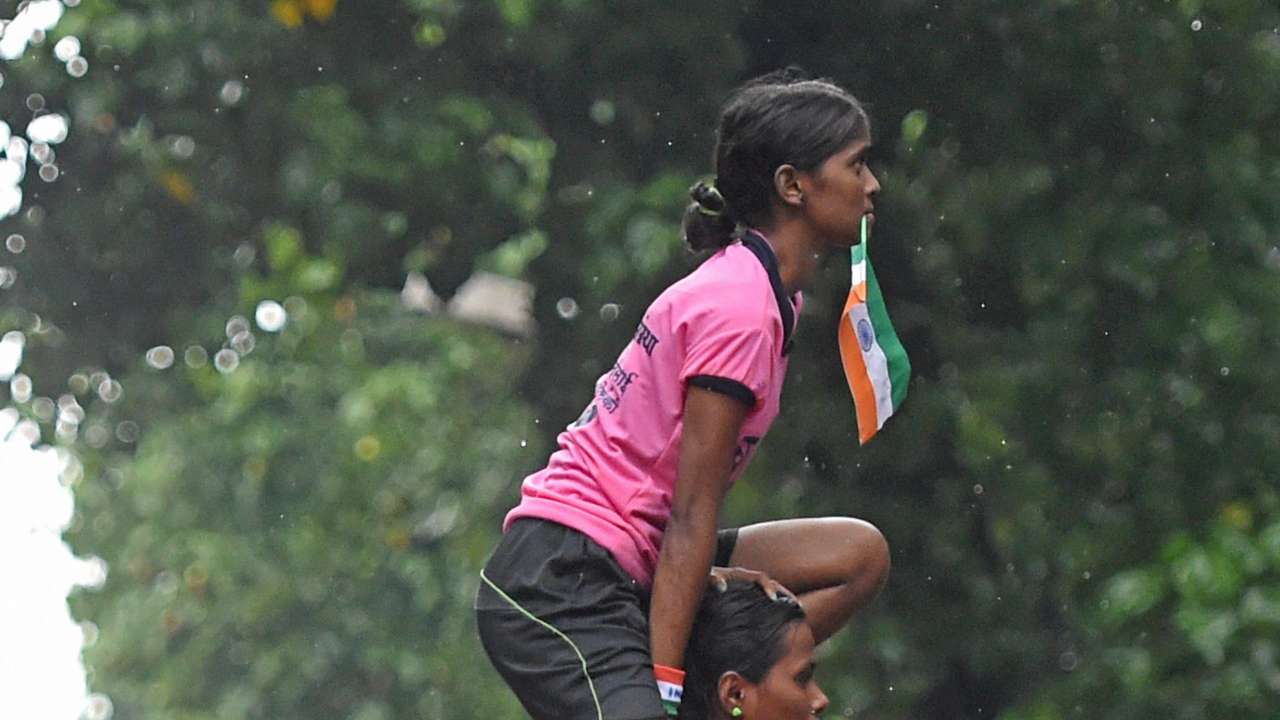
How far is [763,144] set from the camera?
11.6ft

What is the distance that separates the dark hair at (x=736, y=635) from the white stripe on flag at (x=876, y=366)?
1.09 feet

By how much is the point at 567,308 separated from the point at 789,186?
5.95m

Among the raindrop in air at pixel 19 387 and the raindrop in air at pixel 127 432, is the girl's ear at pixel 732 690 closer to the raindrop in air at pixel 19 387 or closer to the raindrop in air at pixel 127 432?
the raindrop in air at pixel 19 387

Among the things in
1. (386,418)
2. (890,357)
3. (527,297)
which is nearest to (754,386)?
(890,357)

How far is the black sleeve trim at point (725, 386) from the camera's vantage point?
10.8ft

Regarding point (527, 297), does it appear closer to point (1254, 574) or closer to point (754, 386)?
point (1254, 574)

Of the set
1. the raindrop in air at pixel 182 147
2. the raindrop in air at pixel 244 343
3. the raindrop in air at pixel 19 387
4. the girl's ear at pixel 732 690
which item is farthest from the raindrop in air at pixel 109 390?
the girl's ear at pixel 732 690

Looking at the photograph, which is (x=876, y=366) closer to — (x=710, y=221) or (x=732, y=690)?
(x=710, y=221)

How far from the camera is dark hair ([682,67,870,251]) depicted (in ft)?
11.6

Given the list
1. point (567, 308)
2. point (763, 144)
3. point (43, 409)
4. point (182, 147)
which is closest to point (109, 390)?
point (43, 409)

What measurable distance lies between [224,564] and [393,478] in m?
0.94

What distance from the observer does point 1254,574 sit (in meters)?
7.36

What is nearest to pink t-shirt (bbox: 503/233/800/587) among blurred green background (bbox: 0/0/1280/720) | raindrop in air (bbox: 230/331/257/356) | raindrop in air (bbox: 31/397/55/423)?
blurred green background (bbox: 0/0/1280/720)

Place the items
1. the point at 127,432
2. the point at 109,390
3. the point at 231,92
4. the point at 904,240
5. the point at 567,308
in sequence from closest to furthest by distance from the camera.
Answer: the point at 904,240 < the point at 231,92 < the point at 567,308 < the point at 109,390 < the point at 127,432
